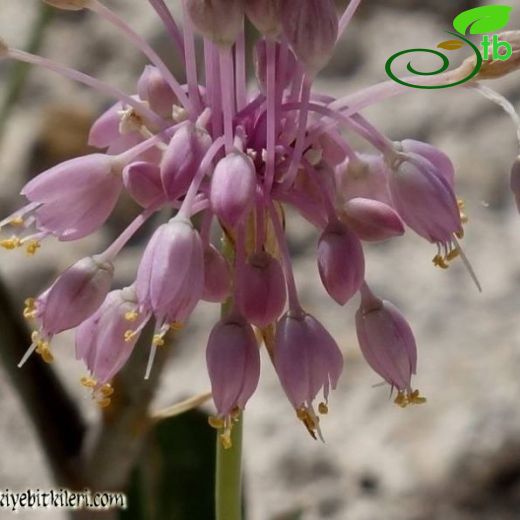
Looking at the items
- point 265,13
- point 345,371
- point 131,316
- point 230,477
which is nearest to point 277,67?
point 265,13

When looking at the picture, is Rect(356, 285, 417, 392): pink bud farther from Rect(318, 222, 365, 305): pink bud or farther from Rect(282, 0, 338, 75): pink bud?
Rect(282, 0, 338, 75): pink bud

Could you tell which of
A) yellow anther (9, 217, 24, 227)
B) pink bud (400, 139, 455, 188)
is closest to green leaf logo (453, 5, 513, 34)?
pink bud (400, 139, 455, 188)

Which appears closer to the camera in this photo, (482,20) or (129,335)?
(129,335)

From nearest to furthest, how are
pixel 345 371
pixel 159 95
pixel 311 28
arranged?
Result: pixel 311 28 → pixel 159 95 → pixel 345 371

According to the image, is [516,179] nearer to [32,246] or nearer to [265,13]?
[265,13]

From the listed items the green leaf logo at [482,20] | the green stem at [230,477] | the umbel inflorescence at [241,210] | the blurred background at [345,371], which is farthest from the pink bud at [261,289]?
the blurred background at [345,371]

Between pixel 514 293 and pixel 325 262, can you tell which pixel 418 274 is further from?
pixel 325 262
